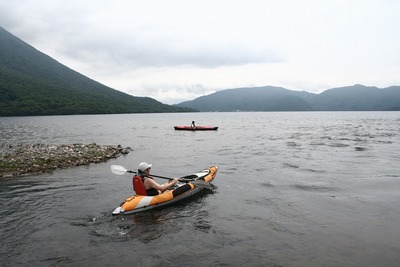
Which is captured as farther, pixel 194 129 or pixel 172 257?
pixel 194 129

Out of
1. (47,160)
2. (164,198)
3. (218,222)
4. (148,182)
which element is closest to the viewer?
(218,222)

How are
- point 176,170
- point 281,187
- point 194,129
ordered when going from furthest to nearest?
point 194,129 → point 176,170 → point 281,187

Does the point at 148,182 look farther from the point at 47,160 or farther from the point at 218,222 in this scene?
the point at 47,160

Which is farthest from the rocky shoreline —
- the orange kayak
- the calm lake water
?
the orange kayak

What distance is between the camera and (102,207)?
45.6ft

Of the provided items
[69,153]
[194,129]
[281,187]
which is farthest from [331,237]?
[194,129]

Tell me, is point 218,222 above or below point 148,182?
below

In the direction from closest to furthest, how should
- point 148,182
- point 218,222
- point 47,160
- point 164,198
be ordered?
point 218,222 < point 148,182 < point 164,198 < point 47,160

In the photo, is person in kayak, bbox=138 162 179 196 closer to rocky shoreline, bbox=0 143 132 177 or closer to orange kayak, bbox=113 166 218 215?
orange kayak, bbox=113 166 218 215

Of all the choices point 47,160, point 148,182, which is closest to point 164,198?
point 148,182

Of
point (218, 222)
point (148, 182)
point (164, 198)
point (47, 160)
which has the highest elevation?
point (148, 182)

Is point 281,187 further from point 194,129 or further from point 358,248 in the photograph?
point 194,129

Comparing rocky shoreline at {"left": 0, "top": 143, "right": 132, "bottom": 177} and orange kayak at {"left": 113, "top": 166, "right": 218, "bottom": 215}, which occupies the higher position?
rocky shoreline at {"left": 0, "top": 143, "right": 132, "bottom": 177}

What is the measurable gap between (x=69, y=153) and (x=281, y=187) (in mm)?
17146
